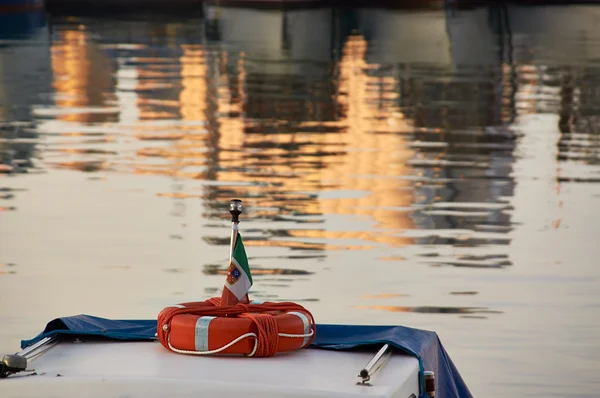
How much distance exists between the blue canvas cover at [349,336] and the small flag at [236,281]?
0.31 meters

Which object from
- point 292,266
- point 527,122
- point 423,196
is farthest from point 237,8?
point 292,266

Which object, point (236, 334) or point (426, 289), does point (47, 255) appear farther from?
point (236, 334)

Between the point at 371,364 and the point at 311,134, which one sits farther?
the point at 311,134

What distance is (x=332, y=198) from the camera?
1360cm

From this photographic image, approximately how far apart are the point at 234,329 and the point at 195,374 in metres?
0.27

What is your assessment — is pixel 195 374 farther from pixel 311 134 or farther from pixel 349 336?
pixel 311 134

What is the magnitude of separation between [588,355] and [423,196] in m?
5.86

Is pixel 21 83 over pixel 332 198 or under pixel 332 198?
over

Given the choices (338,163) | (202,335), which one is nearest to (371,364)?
(202,335)

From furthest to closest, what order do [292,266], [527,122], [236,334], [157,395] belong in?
1. [527,122]
2. [292,266]
3. [236,334]
4. [157,395]

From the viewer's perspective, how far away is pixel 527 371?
775 cm

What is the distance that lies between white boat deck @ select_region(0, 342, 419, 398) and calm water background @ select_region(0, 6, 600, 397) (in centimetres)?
256

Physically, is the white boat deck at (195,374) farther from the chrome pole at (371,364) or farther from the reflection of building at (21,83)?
the reflection of building at (21,83)

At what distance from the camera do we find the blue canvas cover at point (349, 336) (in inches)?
205
